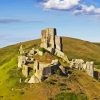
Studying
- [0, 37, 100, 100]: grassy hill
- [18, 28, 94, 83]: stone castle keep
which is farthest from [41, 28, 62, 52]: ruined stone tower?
[0, 37, 100, 100]: grassy hill

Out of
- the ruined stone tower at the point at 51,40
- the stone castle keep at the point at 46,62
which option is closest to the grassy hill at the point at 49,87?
the stone castle keep at the point at 46,62

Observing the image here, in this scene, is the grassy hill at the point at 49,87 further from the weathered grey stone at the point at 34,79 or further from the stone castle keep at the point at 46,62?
the stone castle keep at the point at 46,62

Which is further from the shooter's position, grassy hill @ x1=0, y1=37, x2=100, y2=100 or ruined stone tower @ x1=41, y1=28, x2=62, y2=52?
ruined stone tower @ x1=41, y1=28, x2=62, y2=52

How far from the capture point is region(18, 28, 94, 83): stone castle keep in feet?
457

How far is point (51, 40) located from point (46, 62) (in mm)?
16623

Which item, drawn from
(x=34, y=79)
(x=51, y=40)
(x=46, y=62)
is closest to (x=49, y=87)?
(x=34, y=79)

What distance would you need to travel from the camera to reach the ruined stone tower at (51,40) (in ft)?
561

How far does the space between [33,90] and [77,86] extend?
1572 centimetres

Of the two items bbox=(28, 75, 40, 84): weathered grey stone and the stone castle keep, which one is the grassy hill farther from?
the stone castle keep

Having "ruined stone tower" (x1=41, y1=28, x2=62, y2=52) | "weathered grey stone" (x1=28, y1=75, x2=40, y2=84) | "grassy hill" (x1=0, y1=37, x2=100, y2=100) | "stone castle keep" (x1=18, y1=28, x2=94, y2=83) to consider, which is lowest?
"grassy hill" (x1=0, y1=37, x2=100, y2=100)

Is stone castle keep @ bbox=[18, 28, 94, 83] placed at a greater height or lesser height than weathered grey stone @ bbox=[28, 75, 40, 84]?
greater

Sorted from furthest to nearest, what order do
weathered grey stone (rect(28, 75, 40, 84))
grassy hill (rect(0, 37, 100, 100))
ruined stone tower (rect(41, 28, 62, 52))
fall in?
1. ruined stone tower (rect(41, 28, 62, 52))
2. weathered grey stone (rect(28, 75, 40, 84))
3. grassy hill (rect(0, 37, 100, 100))

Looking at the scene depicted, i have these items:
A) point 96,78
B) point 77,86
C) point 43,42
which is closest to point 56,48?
point 43,42

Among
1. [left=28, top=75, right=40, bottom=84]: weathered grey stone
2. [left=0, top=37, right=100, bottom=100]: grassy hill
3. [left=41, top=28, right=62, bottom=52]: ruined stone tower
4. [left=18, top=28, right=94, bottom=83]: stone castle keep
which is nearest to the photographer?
[left=0, top=37, right=100, bottom=100]: grassy hill
